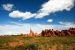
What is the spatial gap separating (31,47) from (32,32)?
6551 centimetres

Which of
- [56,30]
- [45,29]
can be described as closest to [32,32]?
[45,29]

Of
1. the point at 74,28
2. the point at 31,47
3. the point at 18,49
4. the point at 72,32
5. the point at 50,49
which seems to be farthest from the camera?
the point at 74,28

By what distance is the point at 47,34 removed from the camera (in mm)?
85938

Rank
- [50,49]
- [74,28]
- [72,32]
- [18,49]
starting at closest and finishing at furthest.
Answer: [18,49]
[50,49]
[72,32]
[74,28]

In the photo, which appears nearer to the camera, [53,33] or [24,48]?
[24,48]

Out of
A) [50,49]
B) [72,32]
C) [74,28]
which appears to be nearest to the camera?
[50,49]

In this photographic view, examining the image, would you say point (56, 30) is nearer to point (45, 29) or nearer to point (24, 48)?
point (45, 29)

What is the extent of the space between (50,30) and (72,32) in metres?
11.8

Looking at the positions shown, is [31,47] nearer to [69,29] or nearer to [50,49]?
[50,49]

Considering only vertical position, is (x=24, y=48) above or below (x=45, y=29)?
below

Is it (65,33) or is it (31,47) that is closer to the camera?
(31,47)

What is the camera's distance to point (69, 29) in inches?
3460

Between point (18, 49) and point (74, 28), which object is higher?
point (74, 28)

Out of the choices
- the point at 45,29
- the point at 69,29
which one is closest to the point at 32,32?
the point at 45,29
